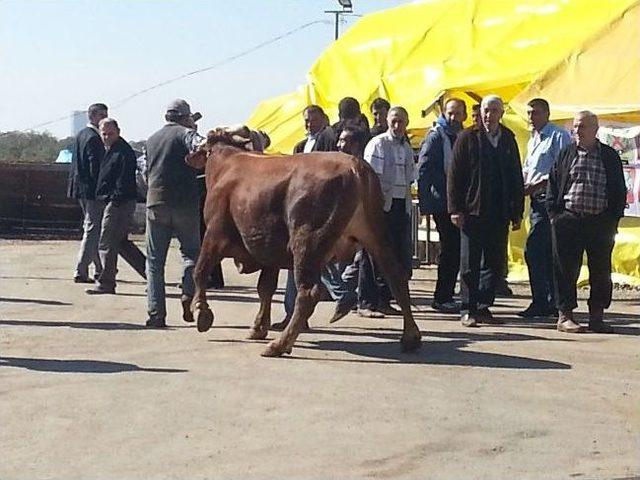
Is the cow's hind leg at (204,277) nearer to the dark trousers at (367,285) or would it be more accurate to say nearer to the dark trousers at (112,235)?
the dark trousers at (367,285)

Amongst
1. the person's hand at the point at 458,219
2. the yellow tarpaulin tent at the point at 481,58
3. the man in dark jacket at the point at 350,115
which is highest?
the yellow tarpaulin tent at the point at 481,58

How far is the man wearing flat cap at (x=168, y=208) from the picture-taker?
36.2 feet

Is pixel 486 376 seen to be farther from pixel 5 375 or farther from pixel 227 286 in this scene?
pixel 227 286

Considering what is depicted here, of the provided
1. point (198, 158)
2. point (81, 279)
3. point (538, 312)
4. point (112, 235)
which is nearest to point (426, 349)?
point (198, 158)

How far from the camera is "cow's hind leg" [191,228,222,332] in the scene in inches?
394

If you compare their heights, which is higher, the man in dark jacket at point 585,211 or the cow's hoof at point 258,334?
the man in dark jacket at point 585,211

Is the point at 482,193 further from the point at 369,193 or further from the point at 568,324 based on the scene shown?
the point at 369,193

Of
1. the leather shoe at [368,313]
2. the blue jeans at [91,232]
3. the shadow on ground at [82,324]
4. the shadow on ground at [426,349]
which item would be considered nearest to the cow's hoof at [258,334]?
the shadow on ground at [426,349]

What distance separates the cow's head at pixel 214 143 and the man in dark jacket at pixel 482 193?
6.00ft

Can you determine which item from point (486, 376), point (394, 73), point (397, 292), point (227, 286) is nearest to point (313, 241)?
point (397, 292)

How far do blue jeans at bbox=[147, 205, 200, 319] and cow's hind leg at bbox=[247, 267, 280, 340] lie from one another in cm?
81

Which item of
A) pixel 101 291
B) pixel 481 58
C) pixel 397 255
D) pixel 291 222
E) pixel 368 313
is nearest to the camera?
pixel 291 222

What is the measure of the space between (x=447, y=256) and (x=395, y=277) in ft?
9.53

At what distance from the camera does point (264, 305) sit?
34.0 ft
